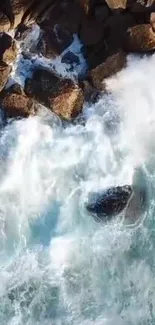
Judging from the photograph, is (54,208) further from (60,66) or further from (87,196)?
(60,66)

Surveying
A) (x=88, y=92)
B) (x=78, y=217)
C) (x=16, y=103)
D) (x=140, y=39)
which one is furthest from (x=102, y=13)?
(x=78, y=217)

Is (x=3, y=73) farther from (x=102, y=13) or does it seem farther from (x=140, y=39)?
(x=140, y=39)

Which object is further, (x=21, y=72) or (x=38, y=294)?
(x=21, y=72)

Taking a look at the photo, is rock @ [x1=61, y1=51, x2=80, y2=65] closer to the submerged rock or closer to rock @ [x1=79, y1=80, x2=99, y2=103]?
rock @ [x1=79, y1=80, x2=99, y2=103]

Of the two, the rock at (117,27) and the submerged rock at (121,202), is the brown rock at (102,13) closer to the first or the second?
the rock at (117,27)

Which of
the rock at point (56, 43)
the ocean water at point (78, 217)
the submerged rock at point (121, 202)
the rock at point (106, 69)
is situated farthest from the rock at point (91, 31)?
the submerged rock at point (121, 202)

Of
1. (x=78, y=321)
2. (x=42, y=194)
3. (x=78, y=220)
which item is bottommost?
(x=78, y=321)

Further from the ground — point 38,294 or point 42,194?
point 42,194

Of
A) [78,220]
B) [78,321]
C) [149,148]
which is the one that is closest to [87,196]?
[78,220]
